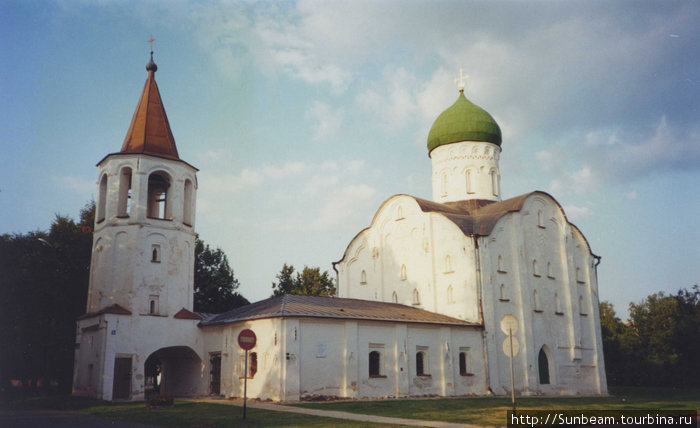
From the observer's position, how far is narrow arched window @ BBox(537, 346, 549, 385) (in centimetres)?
3136

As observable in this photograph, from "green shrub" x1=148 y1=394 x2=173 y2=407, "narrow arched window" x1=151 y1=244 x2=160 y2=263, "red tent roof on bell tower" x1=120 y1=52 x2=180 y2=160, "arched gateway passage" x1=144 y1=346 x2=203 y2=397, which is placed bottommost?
"green shrub" x1=148 y1=394 x2=173 y2=407

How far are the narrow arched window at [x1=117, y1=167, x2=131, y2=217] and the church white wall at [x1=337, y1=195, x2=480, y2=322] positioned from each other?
14.0m

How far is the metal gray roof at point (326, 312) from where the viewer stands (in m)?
24.2

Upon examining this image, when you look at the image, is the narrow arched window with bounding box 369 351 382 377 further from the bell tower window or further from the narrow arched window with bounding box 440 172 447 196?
the narrow arched window with bounding box 440 172 447 196

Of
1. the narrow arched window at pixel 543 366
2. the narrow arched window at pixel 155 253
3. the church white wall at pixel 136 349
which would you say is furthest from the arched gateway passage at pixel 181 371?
the narrow arched window at pixel 543 366

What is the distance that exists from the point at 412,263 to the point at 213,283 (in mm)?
13807

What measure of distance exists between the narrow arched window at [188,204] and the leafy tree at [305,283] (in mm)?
14190

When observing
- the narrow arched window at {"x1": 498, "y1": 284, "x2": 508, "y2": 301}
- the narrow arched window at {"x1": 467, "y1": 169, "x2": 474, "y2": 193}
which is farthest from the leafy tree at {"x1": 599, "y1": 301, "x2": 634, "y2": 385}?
the narrow arched window at {"x1": 498, "y1": 284, "x2": 508, "y2": 301}

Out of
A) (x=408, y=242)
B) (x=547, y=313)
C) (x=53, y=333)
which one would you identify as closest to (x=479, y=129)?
(x=408, y=242)

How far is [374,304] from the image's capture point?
2919 centimetres

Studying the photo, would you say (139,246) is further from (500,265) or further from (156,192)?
(500,265)

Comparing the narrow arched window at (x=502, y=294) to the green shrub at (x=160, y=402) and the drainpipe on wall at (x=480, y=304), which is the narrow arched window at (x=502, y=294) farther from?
the green shrub at (x=160, y=402)

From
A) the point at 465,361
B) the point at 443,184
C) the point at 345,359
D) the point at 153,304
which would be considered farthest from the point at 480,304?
the point at 153,304

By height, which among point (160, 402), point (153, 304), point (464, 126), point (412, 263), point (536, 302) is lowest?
point (160, 402)
